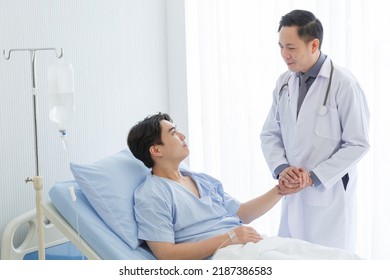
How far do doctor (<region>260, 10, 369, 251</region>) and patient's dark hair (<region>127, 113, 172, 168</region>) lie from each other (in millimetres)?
586

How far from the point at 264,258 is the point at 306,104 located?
80 centimetres

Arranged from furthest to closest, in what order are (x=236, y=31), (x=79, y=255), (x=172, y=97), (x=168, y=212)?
(x=172, y=97), (x=236, y=31), (x=79, y=255), (x=168, y=212)

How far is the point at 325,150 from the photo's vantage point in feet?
7.72

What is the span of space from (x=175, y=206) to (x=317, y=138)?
2.38 ft

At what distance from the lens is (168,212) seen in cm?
201

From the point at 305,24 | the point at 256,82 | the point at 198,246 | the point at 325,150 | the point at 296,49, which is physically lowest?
the point at 198,246

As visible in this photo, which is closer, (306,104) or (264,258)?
(264,258)

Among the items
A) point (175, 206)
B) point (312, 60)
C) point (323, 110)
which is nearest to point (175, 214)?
point (175, 206)

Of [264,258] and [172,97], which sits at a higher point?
[172,97]

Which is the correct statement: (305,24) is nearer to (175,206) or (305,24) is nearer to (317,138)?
(317,138)

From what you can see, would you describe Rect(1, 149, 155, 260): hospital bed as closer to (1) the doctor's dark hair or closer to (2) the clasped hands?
(2) the clasped hands

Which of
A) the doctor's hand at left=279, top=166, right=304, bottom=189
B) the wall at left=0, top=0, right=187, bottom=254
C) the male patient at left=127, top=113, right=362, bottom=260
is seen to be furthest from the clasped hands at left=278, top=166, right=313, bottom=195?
the wall at left=0, top=0, right=187, bottom=254

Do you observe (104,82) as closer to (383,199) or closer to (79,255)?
(79,255)
